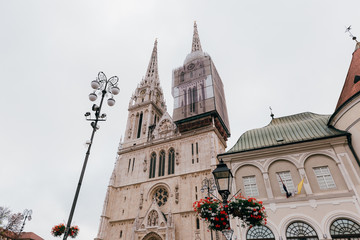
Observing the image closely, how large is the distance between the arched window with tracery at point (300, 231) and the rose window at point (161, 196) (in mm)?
15341

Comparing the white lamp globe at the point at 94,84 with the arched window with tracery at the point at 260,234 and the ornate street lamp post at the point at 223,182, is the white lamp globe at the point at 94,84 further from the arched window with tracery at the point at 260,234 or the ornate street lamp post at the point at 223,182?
the arched window with tracery at the point at 260,234

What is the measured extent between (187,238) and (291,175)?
1292 cm

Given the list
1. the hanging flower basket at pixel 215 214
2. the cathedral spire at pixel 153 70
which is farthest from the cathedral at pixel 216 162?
the cathedral spire at pixel 153 70

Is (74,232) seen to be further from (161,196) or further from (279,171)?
(161,196)

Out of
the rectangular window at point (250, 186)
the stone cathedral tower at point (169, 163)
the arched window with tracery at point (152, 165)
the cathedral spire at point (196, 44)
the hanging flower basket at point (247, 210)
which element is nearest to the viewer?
the hanging flower basket at point (247, 210)

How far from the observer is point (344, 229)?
1281cm

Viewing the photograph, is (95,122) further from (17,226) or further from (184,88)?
(17,226)

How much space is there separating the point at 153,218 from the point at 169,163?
7.34 m

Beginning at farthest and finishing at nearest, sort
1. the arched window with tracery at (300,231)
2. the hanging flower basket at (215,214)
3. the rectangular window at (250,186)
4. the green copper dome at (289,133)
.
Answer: the green copper dome at (289,133), the rectangular window at (250,186), the arched window with tracery at (300,231), the hanging flower basket at (215,214)

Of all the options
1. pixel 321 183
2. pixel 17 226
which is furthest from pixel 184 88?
pixel 17 226

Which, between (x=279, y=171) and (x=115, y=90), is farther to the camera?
(x=279, y=171)

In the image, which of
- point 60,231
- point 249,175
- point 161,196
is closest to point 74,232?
point 60,231

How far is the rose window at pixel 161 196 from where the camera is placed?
2596 centimetres

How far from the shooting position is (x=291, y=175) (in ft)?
51.4
